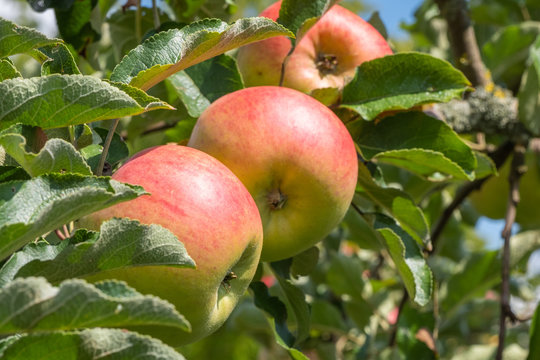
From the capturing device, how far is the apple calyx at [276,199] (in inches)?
31.4

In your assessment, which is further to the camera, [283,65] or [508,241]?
[508,241]

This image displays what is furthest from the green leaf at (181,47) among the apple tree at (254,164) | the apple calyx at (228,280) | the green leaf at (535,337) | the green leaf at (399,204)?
the green leaf at (535,337)

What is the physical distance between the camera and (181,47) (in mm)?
695


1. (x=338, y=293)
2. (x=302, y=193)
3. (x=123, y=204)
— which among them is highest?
(x=123, y=204)

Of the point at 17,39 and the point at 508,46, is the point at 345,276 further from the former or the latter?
the point at 17,39

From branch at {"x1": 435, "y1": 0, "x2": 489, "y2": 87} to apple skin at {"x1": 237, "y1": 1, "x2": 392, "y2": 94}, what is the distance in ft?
1.91

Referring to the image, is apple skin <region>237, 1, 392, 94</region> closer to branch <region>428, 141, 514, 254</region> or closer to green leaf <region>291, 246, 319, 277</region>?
green leaf <region>291, 246, 319, 277</region>

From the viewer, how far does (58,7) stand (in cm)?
107

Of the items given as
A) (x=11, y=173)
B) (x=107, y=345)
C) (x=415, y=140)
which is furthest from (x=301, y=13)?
(x=107, y=345)

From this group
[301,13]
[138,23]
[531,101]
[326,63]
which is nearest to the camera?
[301,13]

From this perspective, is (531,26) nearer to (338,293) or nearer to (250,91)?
(338,293)

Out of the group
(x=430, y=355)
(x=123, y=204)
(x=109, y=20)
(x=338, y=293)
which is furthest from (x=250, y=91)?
(x=338, y=293)

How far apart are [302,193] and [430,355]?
0.68 metres

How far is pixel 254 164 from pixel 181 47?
0.53ft
